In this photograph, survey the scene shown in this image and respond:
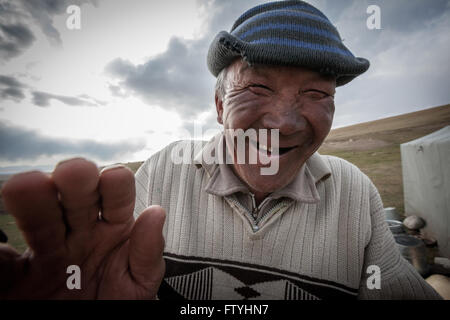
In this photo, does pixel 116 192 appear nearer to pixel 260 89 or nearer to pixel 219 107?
pixel 260 89

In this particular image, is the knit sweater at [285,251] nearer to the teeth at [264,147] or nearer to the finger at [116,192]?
the teeth at [264,147]

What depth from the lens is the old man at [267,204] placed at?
1.08 meters

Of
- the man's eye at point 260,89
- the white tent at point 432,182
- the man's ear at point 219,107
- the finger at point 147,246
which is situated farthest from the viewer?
the white tent at point 432,182

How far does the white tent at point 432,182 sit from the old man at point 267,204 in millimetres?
3806

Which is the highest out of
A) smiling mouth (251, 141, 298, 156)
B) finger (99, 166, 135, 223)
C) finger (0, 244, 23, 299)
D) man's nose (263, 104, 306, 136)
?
man's nose (263, 104, 306, 136)

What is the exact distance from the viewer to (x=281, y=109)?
45.8 inches

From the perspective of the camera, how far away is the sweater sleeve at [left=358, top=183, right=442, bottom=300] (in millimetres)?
1384

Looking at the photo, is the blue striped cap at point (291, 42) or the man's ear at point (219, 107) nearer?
the blue striped cap at point (291, 42)

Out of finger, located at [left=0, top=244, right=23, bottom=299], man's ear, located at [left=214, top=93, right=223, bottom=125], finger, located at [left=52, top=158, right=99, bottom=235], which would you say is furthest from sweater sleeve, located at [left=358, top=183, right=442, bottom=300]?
finger, located at [left=0, top=244, right=23, bottom=299]

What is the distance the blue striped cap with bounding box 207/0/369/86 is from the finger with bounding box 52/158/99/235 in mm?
934

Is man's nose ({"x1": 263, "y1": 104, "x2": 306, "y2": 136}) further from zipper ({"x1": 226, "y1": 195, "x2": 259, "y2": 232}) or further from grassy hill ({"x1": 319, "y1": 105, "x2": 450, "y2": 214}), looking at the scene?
grassy hill ({"x1": 319, "y1": 105, "x2": 450, "y2": 214})

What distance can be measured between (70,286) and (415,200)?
6.73m

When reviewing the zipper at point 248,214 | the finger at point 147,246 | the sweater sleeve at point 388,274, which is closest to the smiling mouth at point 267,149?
the zipper at point 248,214

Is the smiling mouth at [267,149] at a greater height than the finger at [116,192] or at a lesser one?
greater
